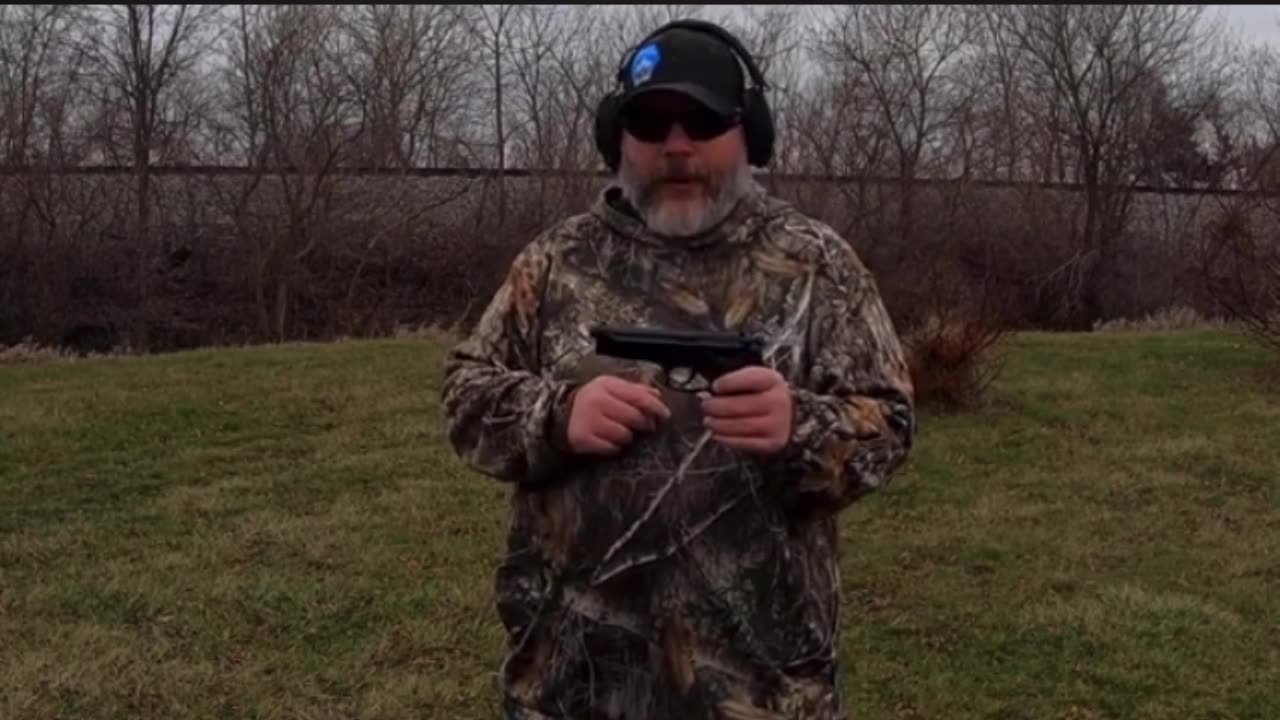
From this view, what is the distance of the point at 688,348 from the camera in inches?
66.4

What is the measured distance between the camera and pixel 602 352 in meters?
1.73

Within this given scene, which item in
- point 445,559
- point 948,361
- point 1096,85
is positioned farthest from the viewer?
point 1096,85

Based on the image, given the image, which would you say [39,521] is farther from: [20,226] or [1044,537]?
[20,226]

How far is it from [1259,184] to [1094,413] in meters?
4.82

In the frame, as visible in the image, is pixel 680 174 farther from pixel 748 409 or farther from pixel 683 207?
pixel 748 409

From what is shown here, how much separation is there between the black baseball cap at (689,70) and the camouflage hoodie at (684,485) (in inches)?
6.0

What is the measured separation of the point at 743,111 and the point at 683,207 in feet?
0.55

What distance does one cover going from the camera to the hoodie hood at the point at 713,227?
1.86 meters

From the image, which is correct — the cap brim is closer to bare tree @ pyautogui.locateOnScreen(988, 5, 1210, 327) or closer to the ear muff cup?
the ear muff cup

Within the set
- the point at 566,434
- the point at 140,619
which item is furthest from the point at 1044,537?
the point at 566,434

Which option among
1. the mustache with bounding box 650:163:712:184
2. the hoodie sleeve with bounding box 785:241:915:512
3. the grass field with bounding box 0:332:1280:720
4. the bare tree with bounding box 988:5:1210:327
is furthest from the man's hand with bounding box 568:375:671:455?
the bare tree with bounding box 988:5:1210:327

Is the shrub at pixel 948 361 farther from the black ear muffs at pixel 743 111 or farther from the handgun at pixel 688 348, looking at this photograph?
the handgun at pixel 688 348

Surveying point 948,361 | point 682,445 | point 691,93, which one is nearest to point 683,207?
point 691,93

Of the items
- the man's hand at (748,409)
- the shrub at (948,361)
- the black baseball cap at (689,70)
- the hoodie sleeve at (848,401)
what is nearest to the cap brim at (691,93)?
the black baseball cap at (689,70)
